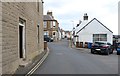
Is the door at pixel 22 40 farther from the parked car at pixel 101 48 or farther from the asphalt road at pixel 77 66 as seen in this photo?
the parked car at pixel 101 48


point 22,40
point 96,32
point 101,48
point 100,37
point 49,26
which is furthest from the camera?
point 49,26

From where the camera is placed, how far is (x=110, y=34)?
45.8m

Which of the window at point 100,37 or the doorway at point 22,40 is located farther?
the window at point 100,37

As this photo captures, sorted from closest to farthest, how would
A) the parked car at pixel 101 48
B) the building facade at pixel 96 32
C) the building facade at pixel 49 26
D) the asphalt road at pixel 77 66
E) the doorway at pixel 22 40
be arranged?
1. the asphalt road at pixel 77 66
2. the doorway at pixel 22 40
3. the parked car at pixel 101 48
4. the building facade at pixel 96 32
5. the building facade at pixel 49 26

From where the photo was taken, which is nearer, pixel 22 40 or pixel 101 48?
pixel 22 40

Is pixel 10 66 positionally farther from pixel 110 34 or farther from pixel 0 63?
pixel 110 34

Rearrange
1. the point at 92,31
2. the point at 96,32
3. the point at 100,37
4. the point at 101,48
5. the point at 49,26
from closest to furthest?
the point at 101,48, the point at 100,37, the point at 96,32, the point at 92,31, the point at 49,26

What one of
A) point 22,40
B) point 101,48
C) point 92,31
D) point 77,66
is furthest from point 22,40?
point 92,31

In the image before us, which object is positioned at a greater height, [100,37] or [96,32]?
[96,32]

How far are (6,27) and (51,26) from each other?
63033 mm

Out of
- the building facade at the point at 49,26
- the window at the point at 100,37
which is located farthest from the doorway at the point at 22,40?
the building facade at the point at 49,26

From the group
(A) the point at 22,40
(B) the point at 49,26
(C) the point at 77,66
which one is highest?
(B) the point at 49,26

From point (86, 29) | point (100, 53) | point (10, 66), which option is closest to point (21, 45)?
point (10, 66)

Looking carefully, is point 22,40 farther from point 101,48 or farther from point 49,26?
point 49,26
